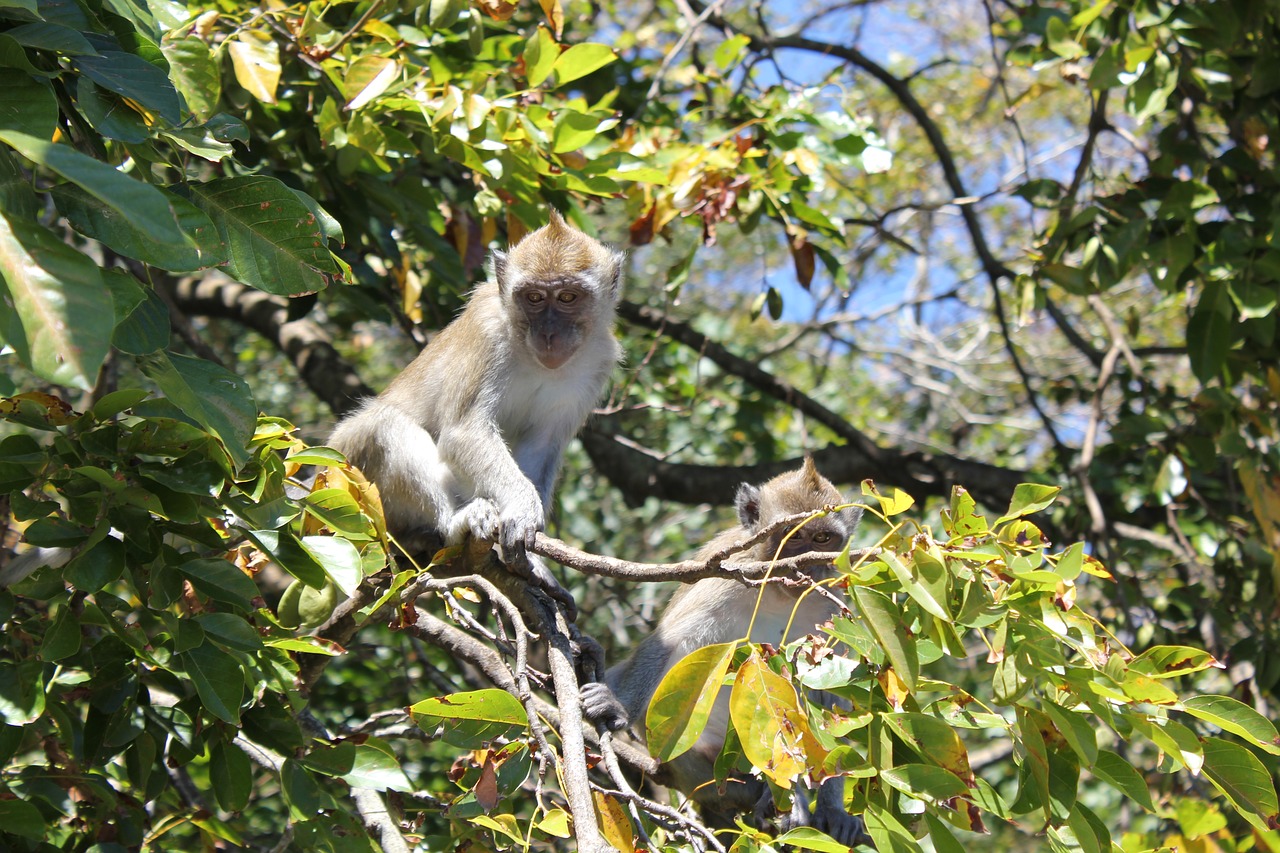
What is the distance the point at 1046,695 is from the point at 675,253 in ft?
33.9

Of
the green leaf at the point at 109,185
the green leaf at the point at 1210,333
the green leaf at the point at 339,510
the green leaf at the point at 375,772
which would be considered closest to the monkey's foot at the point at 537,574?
the green leaf at the point at 375,772

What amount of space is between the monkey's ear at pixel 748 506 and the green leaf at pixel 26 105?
3479 mm

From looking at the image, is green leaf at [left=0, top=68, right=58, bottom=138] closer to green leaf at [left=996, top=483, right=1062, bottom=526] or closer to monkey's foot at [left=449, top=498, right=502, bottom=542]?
green leaf at [left=996, top=483, right=1062, bottom=526]

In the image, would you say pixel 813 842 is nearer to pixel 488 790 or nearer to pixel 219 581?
pixel 488 790

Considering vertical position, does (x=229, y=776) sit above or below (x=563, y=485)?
above

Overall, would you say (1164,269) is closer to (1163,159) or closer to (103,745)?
(1163,159)

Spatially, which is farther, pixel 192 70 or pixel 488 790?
pixel 192 70

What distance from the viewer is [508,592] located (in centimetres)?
409

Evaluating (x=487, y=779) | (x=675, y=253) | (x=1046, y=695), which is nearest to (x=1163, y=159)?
(x=1046, y=695)

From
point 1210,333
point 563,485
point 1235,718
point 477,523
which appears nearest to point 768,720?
point 1235,718

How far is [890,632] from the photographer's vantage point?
204cm

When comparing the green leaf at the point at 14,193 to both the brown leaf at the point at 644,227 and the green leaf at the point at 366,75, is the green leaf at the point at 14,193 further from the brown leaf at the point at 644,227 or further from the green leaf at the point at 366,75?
the brown leaf at the point at 644,227

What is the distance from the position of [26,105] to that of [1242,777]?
251cm

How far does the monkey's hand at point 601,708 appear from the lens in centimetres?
369
